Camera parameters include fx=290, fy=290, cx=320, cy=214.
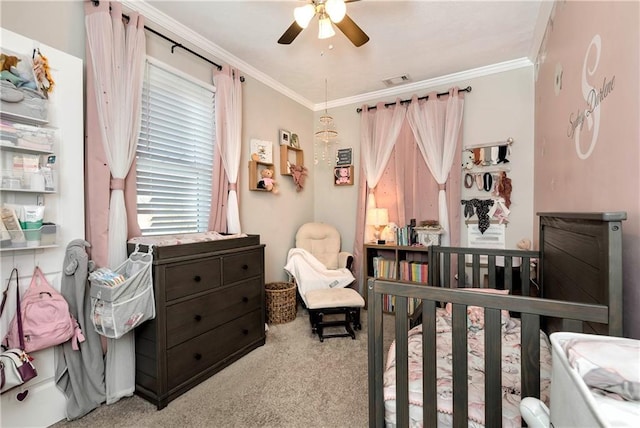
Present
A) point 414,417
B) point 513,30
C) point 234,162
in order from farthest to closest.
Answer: point 234,162 → point 513,30 → point 414,417

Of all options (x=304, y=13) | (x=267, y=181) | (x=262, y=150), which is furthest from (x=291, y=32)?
(x=267, y=181)

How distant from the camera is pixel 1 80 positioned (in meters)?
1.44

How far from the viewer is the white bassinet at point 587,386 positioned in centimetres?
53

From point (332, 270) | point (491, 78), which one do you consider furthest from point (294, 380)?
point (491, 78)

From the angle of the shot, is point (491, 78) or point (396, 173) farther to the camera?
point (396, 173)

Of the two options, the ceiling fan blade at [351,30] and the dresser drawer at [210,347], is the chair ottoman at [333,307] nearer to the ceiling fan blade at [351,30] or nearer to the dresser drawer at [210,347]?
the dresser drawer at [210,347]

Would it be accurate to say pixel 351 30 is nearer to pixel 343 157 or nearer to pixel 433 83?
pixel 433 83

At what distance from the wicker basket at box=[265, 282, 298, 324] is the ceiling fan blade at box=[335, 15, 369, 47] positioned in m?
2.40

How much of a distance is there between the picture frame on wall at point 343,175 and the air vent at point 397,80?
3.66ft

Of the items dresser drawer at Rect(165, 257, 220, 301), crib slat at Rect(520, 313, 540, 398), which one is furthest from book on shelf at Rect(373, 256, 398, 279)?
crib slat at Rect(520, 313, 540, 398)

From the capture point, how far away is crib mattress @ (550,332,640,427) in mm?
529

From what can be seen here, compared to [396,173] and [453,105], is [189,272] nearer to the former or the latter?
[396,173]

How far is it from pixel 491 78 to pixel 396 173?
1403 mm

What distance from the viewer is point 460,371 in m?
1.11
